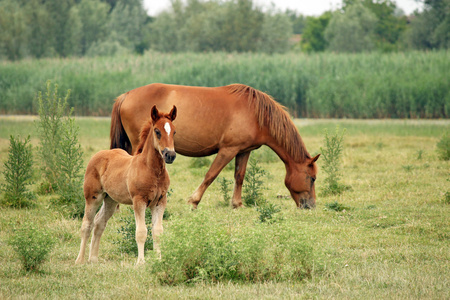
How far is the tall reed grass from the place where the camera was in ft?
76.5

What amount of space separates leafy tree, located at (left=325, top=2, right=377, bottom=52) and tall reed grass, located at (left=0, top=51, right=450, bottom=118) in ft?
70.9

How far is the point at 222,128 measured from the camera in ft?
30.4

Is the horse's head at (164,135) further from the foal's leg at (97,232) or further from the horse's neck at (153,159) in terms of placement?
the foal's leg at (97,232)

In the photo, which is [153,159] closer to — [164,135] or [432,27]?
[164,135]

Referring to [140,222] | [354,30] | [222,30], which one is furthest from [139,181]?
[354,30]

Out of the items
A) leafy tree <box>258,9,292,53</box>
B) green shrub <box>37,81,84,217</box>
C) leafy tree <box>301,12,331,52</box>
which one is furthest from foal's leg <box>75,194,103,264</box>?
leafy tree <box>301,12,331,52</box>

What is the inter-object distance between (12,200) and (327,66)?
2152 cm

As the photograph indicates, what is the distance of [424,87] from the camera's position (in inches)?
895

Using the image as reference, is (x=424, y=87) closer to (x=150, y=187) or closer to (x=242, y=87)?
(x=242, y=87)

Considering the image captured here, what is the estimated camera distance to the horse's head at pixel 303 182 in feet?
30.2

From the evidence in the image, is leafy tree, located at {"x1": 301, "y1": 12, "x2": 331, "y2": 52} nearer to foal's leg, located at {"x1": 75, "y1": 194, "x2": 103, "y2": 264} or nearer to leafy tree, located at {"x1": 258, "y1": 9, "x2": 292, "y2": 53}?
leafy tree, located at {"x1": 258, "y1": 9, "x2": 292, "y2": 53}

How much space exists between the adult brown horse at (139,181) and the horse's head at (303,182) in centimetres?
368

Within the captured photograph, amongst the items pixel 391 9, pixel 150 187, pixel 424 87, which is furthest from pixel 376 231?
pixel 391 9

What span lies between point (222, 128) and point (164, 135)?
367 cm
